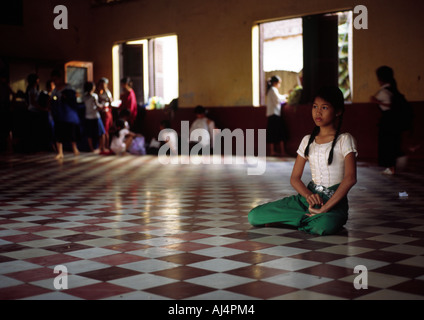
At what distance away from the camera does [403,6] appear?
10188 millimetres

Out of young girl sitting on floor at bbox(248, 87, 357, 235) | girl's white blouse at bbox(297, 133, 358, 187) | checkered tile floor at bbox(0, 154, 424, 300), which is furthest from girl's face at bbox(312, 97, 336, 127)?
checkered tile floor at bbox(0, 154, 424, 300)

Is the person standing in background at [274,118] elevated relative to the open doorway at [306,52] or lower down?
lower down

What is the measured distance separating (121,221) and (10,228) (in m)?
0.86

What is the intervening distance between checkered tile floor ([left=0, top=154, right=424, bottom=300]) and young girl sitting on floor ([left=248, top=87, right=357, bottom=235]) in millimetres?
103

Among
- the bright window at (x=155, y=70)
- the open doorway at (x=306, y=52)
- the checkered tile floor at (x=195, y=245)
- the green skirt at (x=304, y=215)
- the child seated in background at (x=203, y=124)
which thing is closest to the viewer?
the checkered tile floor at (x=195, y=245)

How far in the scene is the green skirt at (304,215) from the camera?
395 cm

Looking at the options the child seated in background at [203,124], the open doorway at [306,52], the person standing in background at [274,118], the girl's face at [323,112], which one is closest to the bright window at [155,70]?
the child seated in background at [203,124]

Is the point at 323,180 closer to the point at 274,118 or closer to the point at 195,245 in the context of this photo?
the point at 195,245

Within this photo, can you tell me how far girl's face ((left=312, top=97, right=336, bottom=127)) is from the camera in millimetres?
3988

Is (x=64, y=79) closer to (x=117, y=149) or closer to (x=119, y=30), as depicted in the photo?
(x=119, y=30)

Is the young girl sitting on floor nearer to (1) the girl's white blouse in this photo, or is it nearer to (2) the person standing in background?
(1) the girl's white blouse

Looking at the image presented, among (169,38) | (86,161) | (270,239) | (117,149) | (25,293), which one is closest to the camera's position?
(25,293)

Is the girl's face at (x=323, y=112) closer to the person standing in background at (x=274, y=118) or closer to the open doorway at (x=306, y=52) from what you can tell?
the open doorway at (x=306, y=52)
